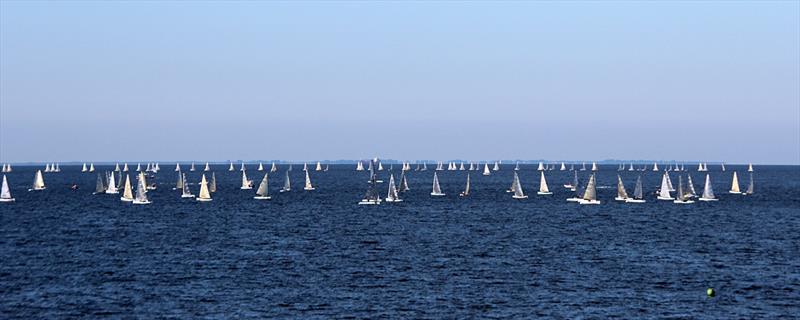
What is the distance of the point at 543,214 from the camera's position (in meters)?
151

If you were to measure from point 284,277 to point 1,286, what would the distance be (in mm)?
20131

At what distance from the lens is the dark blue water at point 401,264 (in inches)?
2532

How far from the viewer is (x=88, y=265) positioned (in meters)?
86.1

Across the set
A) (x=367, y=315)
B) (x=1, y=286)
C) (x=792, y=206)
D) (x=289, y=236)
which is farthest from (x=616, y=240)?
(x=792, y=206)

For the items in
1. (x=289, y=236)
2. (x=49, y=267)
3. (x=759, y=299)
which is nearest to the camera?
(x=759, y=299)

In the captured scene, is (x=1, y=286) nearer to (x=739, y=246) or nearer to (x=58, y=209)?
→ (x=739, y=246)

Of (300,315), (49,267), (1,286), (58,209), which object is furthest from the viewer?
(58,209)

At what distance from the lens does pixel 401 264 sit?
282ft

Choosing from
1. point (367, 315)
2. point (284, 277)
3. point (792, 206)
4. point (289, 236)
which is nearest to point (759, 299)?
point (367, 315)

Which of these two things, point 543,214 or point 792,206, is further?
point 792,206

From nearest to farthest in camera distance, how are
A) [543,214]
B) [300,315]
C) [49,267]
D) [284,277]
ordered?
[300,315] → [284,277] → [49,267] → [543,214]

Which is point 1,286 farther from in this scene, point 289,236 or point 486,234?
point 486,234

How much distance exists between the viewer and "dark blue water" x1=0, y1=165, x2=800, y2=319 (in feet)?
211

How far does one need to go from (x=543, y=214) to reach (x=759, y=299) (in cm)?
8379
